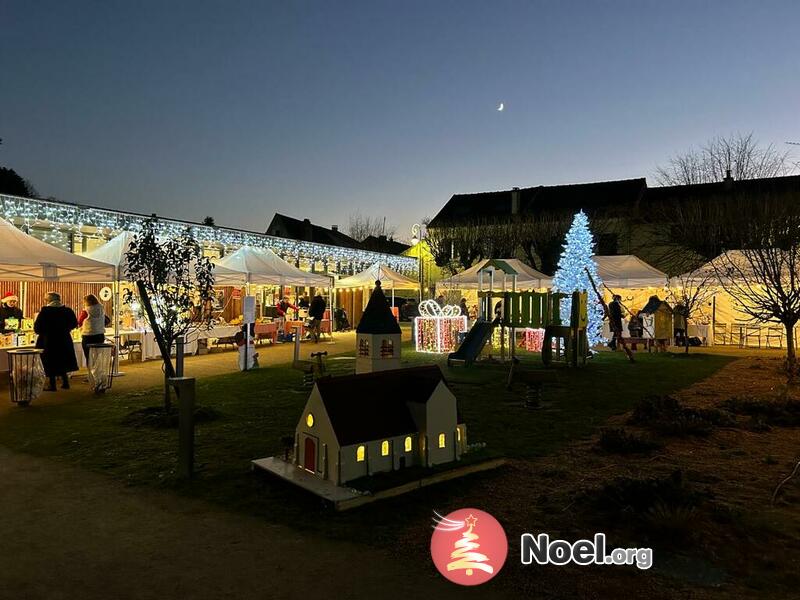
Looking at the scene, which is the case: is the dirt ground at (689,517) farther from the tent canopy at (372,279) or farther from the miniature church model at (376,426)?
the tent canopy at (372,279)

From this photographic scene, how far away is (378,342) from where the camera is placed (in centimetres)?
695

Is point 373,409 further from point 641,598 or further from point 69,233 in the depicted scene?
point 69,233

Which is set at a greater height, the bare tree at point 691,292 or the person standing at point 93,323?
the bare tree at point 691,292

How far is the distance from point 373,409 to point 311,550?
1499 millimetres

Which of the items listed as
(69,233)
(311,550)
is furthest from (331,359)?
(311,550)

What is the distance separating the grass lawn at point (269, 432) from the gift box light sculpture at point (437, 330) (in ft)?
13.5

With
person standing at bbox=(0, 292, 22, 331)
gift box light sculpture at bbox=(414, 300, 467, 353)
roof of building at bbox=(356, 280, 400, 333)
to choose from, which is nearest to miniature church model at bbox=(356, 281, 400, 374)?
roof of building at bbox=(356, 280, 400, 333)

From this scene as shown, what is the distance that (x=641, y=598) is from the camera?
3115 mm

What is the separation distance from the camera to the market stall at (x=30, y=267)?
11.2m

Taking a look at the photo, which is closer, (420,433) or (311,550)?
(311,550)

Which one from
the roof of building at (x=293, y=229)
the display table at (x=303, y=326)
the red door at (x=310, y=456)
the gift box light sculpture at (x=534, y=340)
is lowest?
the red door at (x=310, y=456)

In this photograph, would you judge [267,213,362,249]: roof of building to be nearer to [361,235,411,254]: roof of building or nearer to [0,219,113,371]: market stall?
[361,235,411,254]: roof of building

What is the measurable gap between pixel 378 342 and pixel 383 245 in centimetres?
5035

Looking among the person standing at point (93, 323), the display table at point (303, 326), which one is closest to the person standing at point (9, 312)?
the person standing at point (93, 323)
